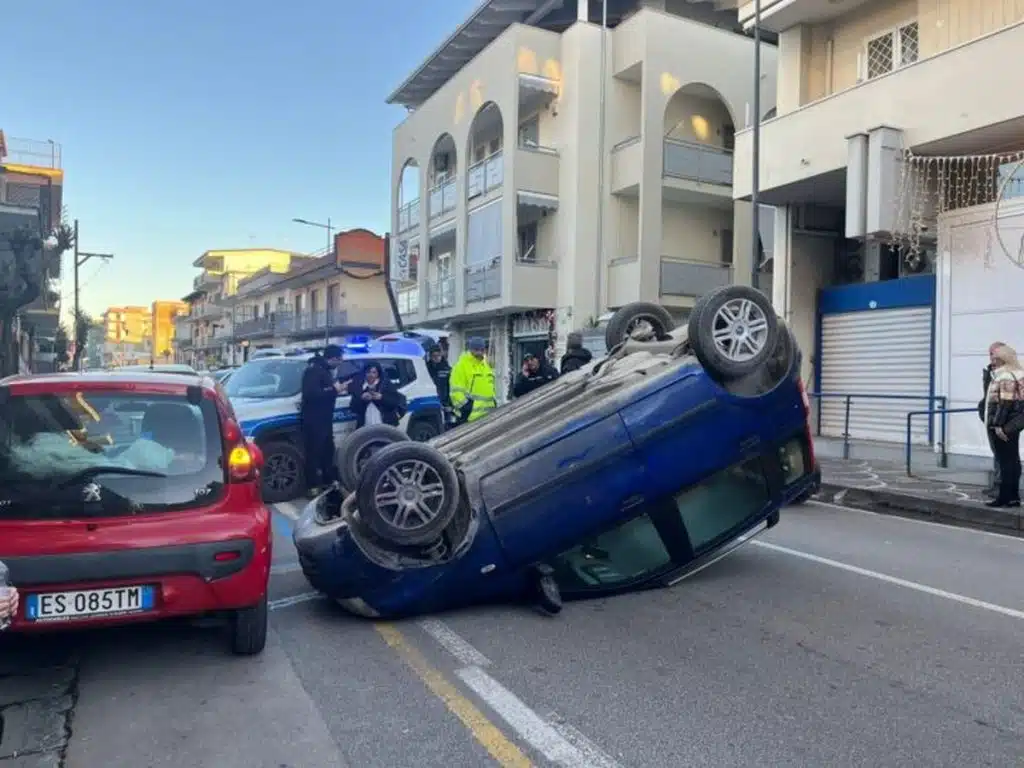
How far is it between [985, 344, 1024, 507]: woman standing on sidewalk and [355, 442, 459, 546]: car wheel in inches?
269

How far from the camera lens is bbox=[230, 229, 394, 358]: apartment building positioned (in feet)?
142

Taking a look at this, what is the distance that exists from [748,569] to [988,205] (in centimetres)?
883

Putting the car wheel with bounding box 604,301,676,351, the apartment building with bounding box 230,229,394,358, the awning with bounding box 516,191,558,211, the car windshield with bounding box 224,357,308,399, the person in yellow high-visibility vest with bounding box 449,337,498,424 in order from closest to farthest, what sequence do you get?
the car wheel with bounding box 604,301,676,351, the person in yellow high-visibility vest with bounding box 449,337,498,424, the car windshield with bounding box 224,357,308,399, the awning with bounding box 516,191,558,211, the apartment building with bounding box 230,229,394,358

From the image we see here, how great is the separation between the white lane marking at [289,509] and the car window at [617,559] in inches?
168

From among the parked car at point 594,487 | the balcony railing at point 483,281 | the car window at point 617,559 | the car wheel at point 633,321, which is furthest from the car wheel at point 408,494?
the balcony railing at point 483,281

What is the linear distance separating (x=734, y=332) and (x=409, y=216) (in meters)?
A: 28.3

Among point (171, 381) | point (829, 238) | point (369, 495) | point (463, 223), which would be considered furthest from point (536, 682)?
point (463, 223)

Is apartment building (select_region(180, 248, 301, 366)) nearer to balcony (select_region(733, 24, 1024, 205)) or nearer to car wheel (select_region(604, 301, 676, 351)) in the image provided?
balcony (select_region(733, 24, 1024, 205))

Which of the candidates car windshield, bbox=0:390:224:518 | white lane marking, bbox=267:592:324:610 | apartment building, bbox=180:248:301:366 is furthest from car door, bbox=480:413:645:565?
apartment building, bbox=180:248:301:366

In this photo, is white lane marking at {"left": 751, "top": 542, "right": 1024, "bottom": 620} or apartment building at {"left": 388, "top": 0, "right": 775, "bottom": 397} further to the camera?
apartment building at {"left": 388, "top": 0, "right": 775, "bottom": 397}

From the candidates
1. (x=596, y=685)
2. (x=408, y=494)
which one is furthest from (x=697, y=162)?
(x=596, y=685)

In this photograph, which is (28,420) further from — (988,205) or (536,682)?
(988,205)

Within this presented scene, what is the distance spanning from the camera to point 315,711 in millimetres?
3814

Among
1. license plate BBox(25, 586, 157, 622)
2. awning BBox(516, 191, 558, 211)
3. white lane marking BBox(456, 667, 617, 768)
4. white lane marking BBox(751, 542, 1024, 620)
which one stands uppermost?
awning BBox(516, 191, 558, 211)
